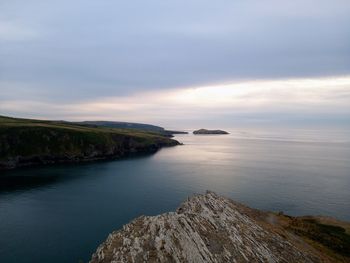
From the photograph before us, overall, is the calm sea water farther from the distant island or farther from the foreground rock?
the foreground rock

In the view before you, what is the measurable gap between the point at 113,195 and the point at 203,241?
67832mm

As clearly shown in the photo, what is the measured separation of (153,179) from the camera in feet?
423

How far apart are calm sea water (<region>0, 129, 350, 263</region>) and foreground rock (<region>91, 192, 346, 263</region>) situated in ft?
62.1

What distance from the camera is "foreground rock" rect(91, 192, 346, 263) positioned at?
128 ft

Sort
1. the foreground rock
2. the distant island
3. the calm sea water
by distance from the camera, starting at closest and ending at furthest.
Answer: the foreground rock < the calm sea water < the distant island

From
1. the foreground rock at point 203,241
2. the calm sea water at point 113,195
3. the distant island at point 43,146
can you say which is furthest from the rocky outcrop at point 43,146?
the foreground rock at point 203,241

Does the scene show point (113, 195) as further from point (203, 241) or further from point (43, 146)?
point (43, 146)

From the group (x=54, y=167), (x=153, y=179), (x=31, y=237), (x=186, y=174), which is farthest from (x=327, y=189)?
(x=54, y=167)

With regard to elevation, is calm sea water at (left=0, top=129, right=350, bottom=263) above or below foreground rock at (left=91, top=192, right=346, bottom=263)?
below

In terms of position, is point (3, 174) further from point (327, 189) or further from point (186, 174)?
point (327, 189)

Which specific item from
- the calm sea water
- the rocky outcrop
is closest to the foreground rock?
the calm sea water

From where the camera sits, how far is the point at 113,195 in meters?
104

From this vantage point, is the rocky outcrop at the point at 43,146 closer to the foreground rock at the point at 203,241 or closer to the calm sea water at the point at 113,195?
the calm sea water at the point at 113,195

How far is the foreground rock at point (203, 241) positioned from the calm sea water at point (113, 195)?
62.1ft
